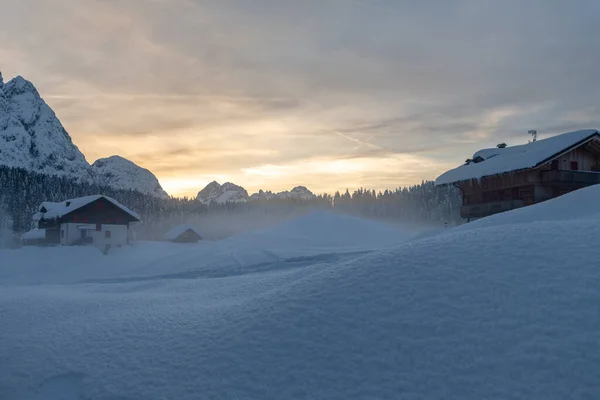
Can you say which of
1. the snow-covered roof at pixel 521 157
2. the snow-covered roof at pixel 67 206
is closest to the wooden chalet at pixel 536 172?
the snow-covered roof at pixel 521 157

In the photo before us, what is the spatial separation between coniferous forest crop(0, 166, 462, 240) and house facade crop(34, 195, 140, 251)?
4422 centimetres

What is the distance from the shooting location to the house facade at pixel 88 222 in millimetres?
40750

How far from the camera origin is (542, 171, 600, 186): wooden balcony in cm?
2552

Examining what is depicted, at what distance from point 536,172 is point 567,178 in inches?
67.8

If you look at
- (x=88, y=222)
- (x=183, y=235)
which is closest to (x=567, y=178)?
(x=88, y=222)

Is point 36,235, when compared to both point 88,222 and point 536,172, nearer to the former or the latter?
point 88,222

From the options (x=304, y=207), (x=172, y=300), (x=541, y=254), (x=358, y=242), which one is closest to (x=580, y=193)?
(x=541, y=254)

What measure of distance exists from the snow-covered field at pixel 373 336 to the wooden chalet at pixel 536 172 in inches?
793

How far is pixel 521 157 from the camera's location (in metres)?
26.6

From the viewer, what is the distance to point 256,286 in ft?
34.4

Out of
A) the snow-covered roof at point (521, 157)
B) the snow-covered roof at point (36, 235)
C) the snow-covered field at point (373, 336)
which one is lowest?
the snow-covered field at point (373, 336)

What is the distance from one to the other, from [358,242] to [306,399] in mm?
47952

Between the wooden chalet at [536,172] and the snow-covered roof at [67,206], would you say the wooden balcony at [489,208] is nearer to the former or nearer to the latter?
the wooden chalet at [536,172]

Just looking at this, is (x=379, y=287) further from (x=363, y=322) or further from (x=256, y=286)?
(x=256, y=286)
